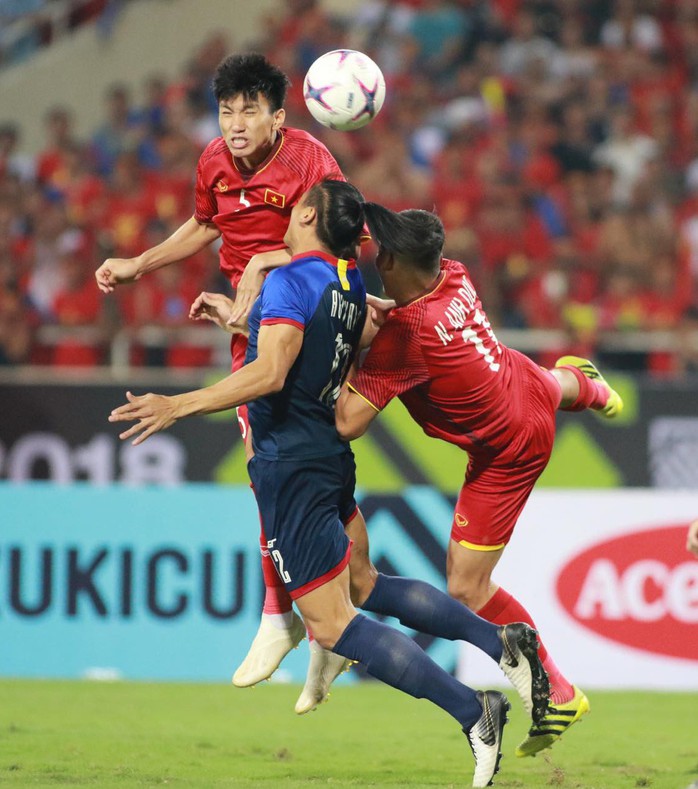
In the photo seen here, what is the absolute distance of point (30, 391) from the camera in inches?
456

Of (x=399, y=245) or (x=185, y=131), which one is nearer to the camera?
(x=399, y=245)

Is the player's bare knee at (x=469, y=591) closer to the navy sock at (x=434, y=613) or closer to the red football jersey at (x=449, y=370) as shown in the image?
the navy sock at (x=434, y=613)

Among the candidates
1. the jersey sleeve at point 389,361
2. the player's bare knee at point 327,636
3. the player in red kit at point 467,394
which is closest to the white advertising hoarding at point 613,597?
the player in red kit at point 467,394

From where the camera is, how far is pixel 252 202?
22.8 ft

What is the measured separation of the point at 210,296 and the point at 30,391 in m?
5.02

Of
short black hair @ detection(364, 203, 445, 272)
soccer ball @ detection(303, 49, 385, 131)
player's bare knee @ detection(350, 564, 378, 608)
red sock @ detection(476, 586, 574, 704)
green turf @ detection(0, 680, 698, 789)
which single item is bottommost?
green turf @ detection(0, 680, 698, 789)

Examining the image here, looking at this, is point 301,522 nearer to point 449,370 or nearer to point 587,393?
point 449,370

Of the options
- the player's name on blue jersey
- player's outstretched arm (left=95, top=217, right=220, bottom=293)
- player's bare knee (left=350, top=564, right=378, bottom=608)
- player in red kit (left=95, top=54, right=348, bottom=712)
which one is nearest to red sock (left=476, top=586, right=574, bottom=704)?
player's bare knee (left=350, top=564, right=378, bottom=608)

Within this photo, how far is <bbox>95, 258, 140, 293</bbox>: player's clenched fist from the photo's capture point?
281 inches

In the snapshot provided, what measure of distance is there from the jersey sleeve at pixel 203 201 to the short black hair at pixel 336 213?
0.89 meters

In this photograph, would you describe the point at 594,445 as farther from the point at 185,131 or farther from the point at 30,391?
the point at 185,131

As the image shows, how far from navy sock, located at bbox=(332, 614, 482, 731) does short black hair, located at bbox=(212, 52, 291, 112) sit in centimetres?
248

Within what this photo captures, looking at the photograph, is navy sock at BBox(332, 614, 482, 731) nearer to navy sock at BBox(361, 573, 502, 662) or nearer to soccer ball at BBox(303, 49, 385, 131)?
navy sock at BBox(361, 573, 502, 662)

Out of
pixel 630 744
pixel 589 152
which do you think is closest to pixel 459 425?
pixel 630 744
